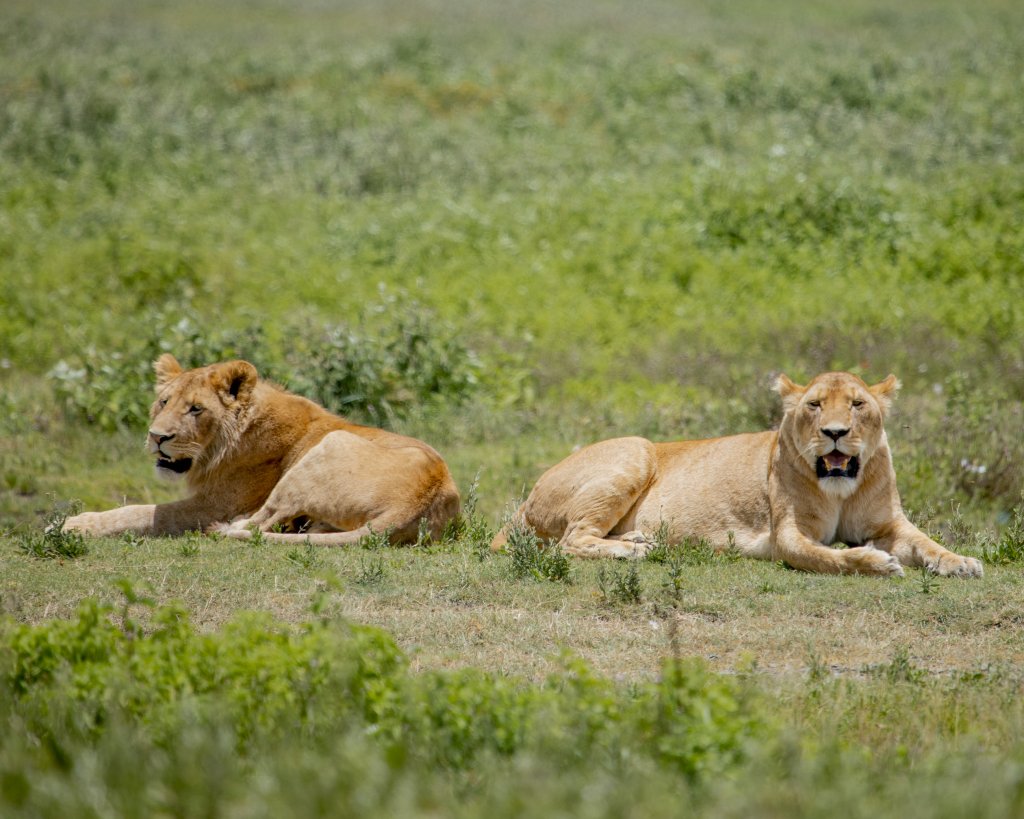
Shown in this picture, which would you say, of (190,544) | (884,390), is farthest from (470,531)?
(884,390)

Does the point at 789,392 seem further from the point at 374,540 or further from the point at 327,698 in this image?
the point at 327,698

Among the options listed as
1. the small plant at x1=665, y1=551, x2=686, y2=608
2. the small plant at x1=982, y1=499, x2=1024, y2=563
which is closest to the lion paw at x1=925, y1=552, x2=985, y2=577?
the small plant at x1=982, y1=499, x2=1024, y2=563

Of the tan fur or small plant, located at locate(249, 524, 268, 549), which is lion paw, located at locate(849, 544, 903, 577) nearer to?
the tan fur

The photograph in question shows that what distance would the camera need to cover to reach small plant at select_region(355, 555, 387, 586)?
7.66 meters

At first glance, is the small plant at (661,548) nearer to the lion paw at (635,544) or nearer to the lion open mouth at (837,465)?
the lion paw at (635,544)

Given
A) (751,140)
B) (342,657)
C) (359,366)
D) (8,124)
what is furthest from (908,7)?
(342,657)

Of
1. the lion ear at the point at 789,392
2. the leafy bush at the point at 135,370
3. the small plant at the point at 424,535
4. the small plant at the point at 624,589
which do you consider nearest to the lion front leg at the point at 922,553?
the lion ear at the point at 789,392

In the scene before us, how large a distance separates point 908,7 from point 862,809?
45.6 m

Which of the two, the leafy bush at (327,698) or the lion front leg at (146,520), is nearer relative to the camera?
the leafy bush at (327,698)

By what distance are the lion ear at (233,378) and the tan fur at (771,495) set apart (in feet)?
7.06

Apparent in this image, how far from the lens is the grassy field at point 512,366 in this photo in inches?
181

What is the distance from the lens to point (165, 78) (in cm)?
3106

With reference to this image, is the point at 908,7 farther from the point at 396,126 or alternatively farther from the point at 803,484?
the point at 803,484

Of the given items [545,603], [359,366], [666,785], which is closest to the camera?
[666,785]
